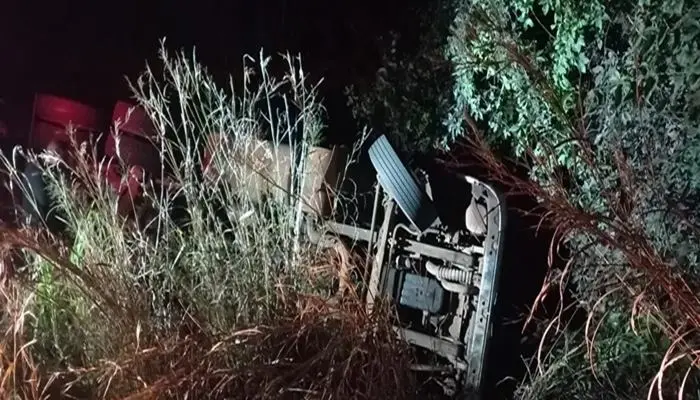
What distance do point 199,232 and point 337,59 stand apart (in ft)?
8.61

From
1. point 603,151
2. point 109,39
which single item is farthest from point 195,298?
point 109,39

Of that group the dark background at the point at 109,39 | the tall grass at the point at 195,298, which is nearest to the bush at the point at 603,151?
the tall grass at the point at 195,298

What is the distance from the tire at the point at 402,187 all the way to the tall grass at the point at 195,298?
45 cm

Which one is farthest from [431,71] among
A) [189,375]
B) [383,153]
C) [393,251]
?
[189,375]

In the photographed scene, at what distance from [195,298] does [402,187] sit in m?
1.12

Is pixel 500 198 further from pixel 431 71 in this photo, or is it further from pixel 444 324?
pixel 431 71

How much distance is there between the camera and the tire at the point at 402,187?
410cm

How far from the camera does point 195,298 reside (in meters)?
3.66

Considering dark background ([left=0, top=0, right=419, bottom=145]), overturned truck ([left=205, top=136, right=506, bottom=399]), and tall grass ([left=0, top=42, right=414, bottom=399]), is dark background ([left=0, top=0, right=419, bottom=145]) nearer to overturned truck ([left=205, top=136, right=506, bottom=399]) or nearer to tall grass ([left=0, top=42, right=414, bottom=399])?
overturned truck ([left=205, top=136, right=506, bottom=399])

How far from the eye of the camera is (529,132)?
167 inches

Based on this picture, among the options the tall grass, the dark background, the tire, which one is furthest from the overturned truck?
the dark background

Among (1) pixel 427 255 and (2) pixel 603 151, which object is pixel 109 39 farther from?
(2) pixel 603 151

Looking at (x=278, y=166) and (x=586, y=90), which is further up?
(x=586, y=90)

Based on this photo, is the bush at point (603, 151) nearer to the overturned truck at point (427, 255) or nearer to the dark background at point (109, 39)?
the overturned truck at point (427, 255)
